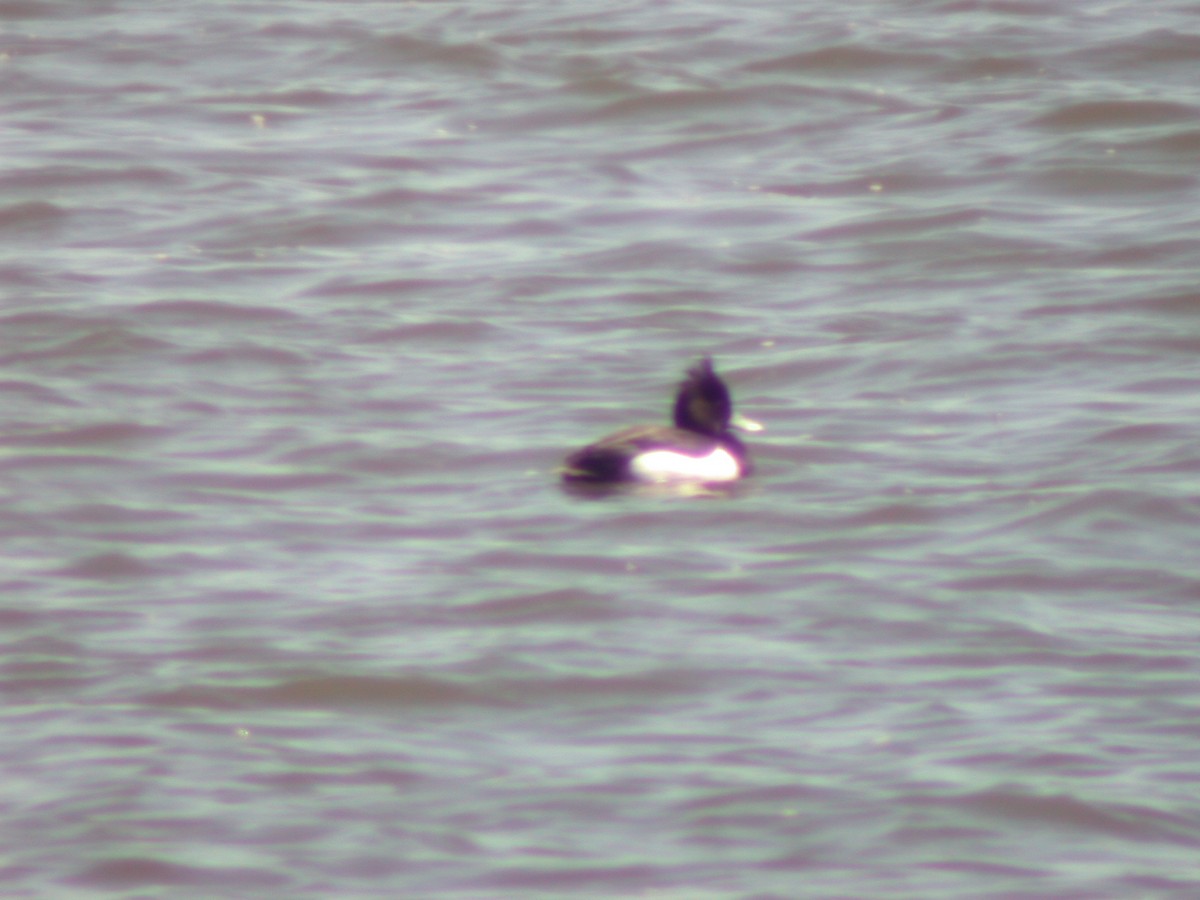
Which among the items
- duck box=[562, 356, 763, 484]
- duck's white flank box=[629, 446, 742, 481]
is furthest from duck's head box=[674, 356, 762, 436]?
duck's white flank box=[629, 446, 742, 481]

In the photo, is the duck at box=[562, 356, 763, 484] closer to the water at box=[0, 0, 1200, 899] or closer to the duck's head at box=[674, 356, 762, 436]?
the duck's head at box=[674, 356, 762, 436]

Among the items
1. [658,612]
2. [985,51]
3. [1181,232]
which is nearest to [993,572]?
[658,612]

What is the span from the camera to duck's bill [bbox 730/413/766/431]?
33.1ft

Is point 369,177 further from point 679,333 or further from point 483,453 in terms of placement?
point 483,453

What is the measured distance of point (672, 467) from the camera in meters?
9.57

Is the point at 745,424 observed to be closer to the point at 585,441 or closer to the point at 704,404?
the point at 704,404

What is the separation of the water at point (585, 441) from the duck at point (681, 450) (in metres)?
0.13

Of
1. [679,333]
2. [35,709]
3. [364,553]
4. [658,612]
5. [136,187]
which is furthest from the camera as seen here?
[136,187]

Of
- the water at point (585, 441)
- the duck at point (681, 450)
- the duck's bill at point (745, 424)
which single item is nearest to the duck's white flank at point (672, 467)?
the duck at point (681, 450)

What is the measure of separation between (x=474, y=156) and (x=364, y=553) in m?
5.76

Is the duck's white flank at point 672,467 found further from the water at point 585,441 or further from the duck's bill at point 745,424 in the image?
the duck's bill at point 745,424

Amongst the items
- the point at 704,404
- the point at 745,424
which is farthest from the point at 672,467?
the point at 745,424

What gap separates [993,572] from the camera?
8555mm

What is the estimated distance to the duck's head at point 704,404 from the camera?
978 cm
